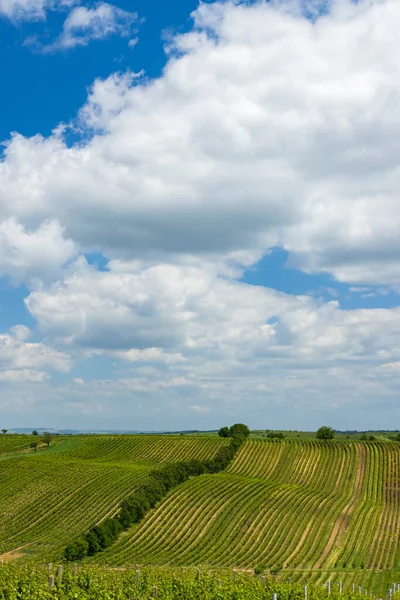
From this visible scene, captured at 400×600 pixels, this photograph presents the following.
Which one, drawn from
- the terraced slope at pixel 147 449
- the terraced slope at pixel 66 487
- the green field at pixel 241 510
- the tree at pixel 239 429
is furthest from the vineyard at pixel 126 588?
the tree at pixel 239 429

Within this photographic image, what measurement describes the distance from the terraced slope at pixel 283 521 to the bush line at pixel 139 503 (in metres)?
1.35

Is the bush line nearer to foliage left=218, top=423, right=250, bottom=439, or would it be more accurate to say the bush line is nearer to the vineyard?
foliage left=218, top=423, right=250, bottom=439

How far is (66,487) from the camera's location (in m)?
98.8

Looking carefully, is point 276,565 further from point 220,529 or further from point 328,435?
point 328,435

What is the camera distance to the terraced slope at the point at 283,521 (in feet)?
231

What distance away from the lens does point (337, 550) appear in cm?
7425

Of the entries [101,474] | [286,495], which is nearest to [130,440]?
[101,474]

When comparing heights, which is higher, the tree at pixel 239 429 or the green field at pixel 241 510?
the tree at pixel 239 429

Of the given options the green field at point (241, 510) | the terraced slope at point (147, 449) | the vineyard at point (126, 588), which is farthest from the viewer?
the terraced slope at point (147, 449)

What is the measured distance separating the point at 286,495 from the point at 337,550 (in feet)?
76.4

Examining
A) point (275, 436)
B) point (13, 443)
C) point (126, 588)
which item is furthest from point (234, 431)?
point (126, 588)

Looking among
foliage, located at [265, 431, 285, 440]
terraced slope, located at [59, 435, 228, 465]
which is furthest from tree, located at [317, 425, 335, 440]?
terraced slope, located at [59, 435, 228, 465]

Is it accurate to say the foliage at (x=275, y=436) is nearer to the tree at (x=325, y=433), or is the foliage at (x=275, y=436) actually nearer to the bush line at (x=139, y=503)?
the tree at (x=325, y=433)

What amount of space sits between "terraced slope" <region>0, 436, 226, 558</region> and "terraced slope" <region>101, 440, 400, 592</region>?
7.77m
